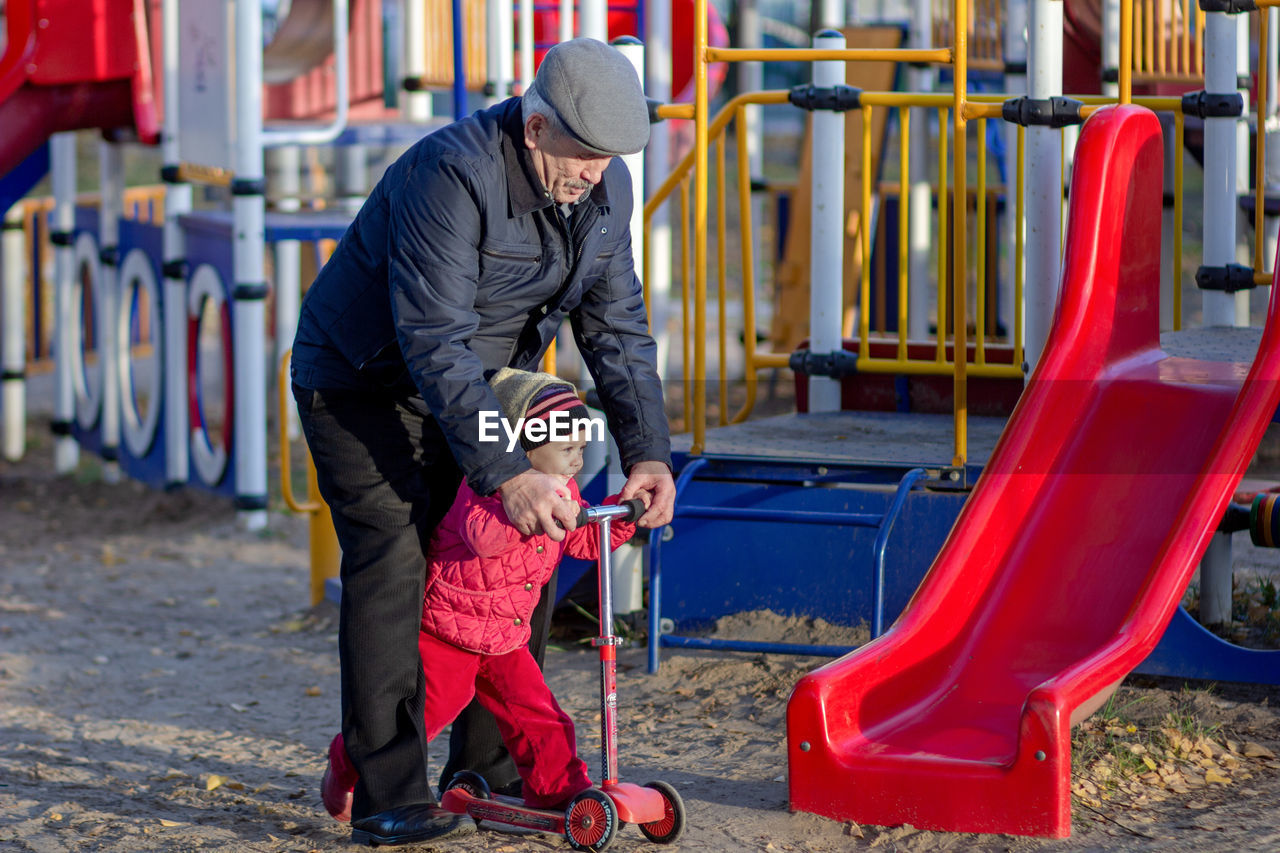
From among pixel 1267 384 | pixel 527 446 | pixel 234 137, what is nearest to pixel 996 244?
pixel 234 137

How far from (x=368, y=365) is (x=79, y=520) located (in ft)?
17.2

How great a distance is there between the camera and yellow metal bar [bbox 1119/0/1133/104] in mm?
4328

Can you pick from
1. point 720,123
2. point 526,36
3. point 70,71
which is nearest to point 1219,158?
point 720,123

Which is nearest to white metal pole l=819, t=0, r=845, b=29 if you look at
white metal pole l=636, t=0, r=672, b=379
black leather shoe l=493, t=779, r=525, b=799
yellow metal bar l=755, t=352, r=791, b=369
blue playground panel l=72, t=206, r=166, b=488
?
white metal pole l=636, t=0, r=672, b=379

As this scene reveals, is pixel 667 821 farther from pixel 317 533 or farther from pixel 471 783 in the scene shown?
pixel 317 533

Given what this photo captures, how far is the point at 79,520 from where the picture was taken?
7926mm

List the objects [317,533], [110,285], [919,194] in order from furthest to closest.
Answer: [919,194]
[110,285]
[317,533]

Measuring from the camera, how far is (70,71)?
7746 mm

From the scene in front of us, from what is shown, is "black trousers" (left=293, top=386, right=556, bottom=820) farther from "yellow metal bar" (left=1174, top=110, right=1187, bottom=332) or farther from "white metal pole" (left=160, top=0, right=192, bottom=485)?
"white metal pole" (left=160, top=0, right=192, bottom=485)

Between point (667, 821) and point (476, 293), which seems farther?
point (667, 821)

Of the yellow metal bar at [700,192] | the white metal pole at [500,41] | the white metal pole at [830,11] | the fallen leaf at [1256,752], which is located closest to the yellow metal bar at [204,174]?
the white metal pole at [500,41]

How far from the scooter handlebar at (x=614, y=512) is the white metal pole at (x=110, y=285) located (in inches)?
233

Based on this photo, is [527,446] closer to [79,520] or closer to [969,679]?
[969,679]

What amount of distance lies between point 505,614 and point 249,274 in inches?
172
